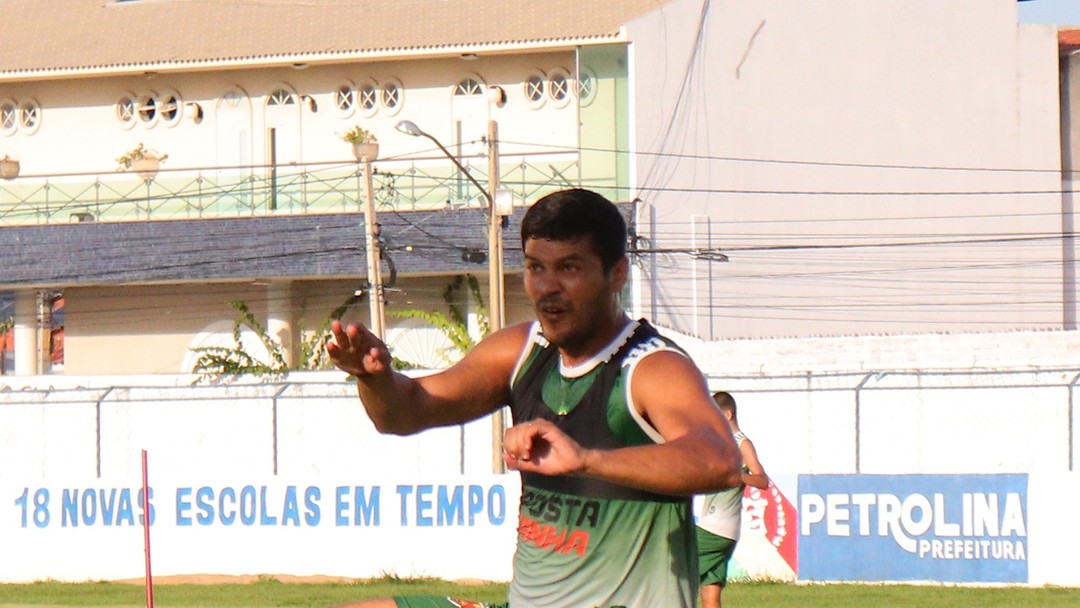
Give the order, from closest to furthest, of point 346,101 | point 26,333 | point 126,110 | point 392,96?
point 26,333 → point 392,96 → point 346,101 → point 126,110

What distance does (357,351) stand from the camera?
4398 mm

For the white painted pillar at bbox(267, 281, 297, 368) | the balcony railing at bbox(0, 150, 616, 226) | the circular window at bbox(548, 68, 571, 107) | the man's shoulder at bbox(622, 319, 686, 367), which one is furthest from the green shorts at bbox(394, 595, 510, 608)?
the circular window at bbox(548, 68, 571, 107)

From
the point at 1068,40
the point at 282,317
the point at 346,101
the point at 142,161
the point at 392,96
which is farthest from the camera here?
the point at 1068,40

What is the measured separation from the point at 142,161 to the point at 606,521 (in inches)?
1595

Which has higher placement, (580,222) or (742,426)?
(580,222)

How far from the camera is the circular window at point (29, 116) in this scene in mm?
46781

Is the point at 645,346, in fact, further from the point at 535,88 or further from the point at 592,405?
the point at 535,88

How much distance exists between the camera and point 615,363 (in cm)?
434

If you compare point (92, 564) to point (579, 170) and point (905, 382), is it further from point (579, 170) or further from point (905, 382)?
point (579, 170)

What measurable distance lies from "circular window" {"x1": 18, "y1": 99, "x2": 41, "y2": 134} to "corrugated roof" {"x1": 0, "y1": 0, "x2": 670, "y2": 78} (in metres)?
1.33

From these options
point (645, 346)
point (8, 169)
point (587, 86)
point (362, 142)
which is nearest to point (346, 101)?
point (362, 142)

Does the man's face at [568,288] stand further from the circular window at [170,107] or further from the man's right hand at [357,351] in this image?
the circular window at [170,107]

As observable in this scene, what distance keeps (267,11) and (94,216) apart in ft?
24.6

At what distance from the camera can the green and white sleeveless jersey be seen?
4.30 meters
